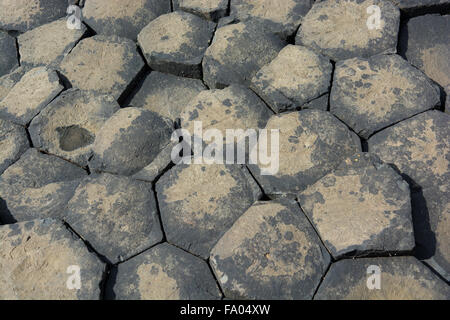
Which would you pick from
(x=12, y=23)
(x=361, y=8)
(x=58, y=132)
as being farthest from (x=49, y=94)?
(x=361, y=8)

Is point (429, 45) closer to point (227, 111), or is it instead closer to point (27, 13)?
point (227, 111)

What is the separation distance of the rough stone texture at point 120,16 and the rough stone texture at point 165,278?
1.13 m

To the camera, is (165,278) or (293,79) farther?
(293,79)

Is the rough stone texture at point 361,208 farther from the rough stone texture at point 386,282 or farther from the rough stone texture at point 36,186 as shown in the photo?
the rough stone texture at point 36,186

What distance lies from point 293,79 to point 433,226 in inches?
29.5

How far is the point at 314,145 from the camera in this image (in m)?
1.47

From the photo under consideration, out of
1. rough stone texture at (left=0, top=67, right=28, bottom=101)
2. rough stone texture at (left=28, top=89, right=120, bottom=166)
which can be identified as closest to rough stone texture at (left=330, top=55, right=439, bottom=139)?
rough stone texture at (left=28, top=89, right=120, bottom=166)

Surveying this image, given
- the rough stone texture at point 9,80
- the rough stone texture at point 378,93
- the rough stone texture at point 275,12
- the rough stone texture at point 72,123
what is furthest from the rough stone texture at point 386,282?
the rough stone texture at point 9,80

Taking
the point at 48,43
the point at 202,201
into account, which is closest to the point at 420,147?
the point at 202,201

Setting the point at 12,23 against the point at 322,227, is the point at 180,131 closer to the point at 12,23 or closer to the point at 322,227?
the point at 322,227

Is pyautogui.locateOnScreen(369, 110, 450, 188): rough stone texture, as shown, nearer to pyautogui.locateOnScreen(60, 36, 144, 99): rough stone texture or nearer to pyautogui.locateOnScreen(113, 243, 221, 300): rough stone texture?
pyautogui.locateOnScreen(113, 243, 221, 300): rough stone texture

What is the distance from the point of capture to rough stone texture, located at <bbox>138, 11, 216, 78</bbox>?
1.77 m

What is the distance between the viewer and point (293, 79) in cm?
162

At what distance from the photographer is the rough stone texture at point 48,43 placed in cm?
185
